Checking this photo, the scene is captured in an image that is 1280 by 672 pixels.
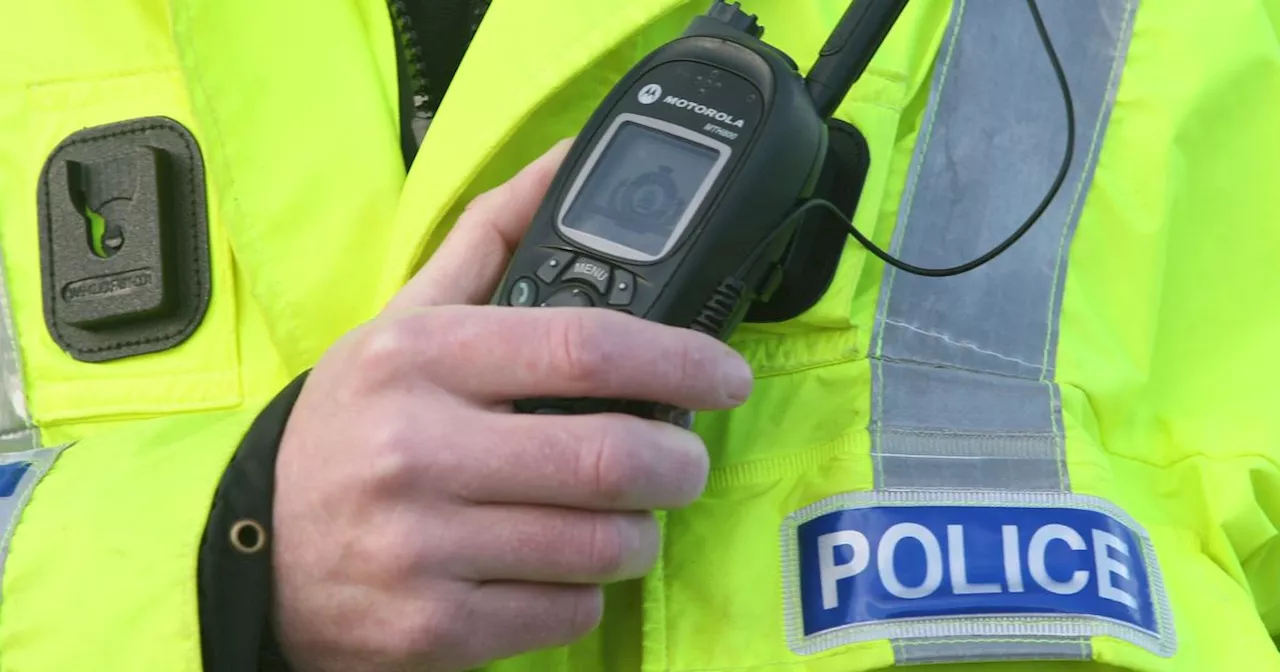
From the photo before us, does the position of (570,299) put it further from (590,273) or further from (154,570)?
(154,570)

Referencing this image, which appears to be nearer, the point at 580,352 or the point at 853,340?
the point at 580,352

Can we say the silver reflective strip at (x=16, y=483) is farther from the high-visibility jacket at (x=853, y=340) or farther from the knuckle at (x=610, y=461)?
the knuckle at (x=610, y=461)

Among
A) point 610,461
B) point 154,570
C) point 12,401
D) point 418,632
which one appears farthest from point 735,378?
point 12,401

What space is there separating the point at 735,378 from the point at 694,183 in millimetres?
96

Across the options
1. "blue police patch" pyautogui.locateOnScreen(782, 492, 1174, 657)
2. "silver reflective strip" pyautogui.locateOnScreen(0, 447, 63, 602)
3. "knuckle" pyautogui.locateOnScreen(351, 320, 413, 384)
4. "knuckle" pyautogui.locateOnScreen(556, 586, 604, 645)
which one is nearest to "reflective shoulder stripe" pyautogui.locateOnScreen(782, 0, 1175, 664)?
"blue police patch" pyautogui.locateOnScreen(782, 492, 1174, 657)

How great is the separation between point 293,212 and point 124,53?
0.54 feet

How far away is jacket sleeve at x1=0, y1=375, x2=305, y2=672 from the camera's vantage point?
474mm

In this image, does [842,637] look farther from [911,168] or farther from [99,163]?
[99,163]

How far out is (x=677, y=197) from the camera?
49 centimetres

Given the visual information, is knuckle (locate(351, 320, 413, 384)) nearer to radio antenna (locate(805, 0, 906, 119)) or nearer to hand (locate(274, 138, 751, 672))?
hand (locate(274, 138, 751, 672))

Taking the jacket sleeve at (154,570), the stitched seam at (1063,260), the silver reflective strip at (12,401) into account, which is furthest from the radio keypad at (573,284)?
the silver reflective strip at (12,401)

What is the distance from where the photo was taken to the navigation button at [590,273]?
0.49 meters

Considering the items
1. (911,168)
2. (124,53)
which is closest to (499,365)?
(911,168)

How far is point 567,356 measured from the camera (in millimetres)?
425
